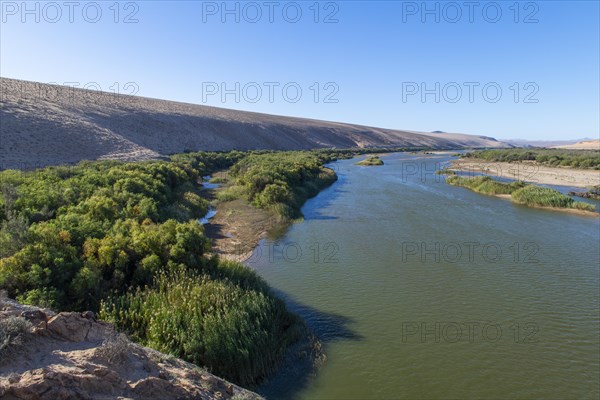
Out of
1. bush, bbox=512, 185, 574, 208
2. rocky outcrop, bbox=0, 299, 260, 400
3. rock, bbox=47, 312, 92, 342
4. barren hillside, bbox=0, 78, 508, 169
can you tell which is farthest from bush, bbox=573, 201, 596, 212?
barren hillside, bbox=0, 78, 508, 169

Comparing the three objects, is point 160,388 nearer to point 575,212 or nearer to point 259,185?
point 259,185

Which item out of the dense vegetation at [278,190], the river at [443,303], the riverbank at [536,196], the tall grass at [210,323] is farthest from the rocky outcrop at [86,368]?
the riverbank at [536,196]

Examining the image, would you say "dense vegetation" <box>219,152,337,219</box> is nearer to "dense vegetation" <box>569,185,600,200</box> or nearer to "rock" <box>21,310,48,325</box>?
"rock" <box>21,310,48,325</box>

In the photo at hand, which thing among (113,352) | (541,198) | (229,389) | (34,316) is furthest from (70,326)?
(541,198)

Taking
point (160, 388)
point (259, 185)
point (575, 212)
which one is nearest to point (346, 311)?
point (160, 388)

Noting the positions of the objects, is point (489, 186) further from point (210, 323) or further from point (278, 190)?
→ point (210, 323)

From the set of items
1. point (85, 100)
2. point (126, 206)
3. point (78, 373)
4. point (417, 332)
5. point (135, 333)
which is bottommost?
point (417, 332)
